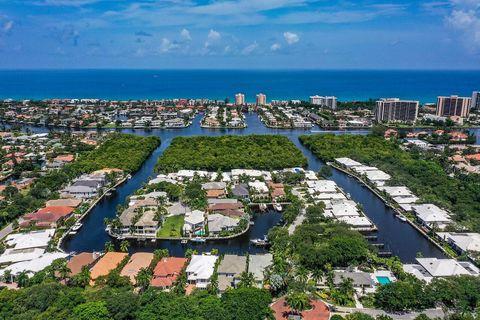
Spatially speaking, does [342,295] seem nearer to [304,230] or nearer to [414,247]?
[304,230]

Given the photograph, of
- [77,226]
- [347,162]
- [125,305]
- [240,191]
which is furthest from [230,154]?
[125,305]

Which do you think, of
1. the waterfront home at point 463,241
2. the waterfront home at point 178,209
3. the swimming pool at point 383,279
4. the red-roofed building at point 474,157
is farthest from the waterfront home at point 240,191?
the red-roofed building at point 474,157

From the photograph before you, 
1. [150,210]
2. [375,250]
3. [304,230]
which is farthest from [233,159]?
[375,250]

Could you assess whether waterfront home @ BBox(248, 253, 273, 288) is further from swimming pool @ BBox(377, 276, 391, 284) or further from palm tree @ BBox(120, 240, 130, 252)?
palm tree @ BBox(120, 240, 130, 252)

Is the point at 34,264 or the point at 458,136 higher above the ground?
the point at 458,136

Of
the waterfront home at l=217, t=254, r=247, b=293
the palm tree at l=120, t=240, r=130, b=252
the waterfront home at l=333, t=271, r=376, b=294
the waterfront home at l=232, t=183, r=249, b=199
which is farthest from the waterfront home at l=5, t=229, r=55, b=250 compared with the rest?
the waterfront home at l=333, t=271, r=376, b=294

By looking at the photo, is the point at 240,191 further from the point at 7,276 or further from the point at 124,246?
the point at 7,276

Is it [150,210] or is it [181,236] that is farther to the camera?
[150,210]
